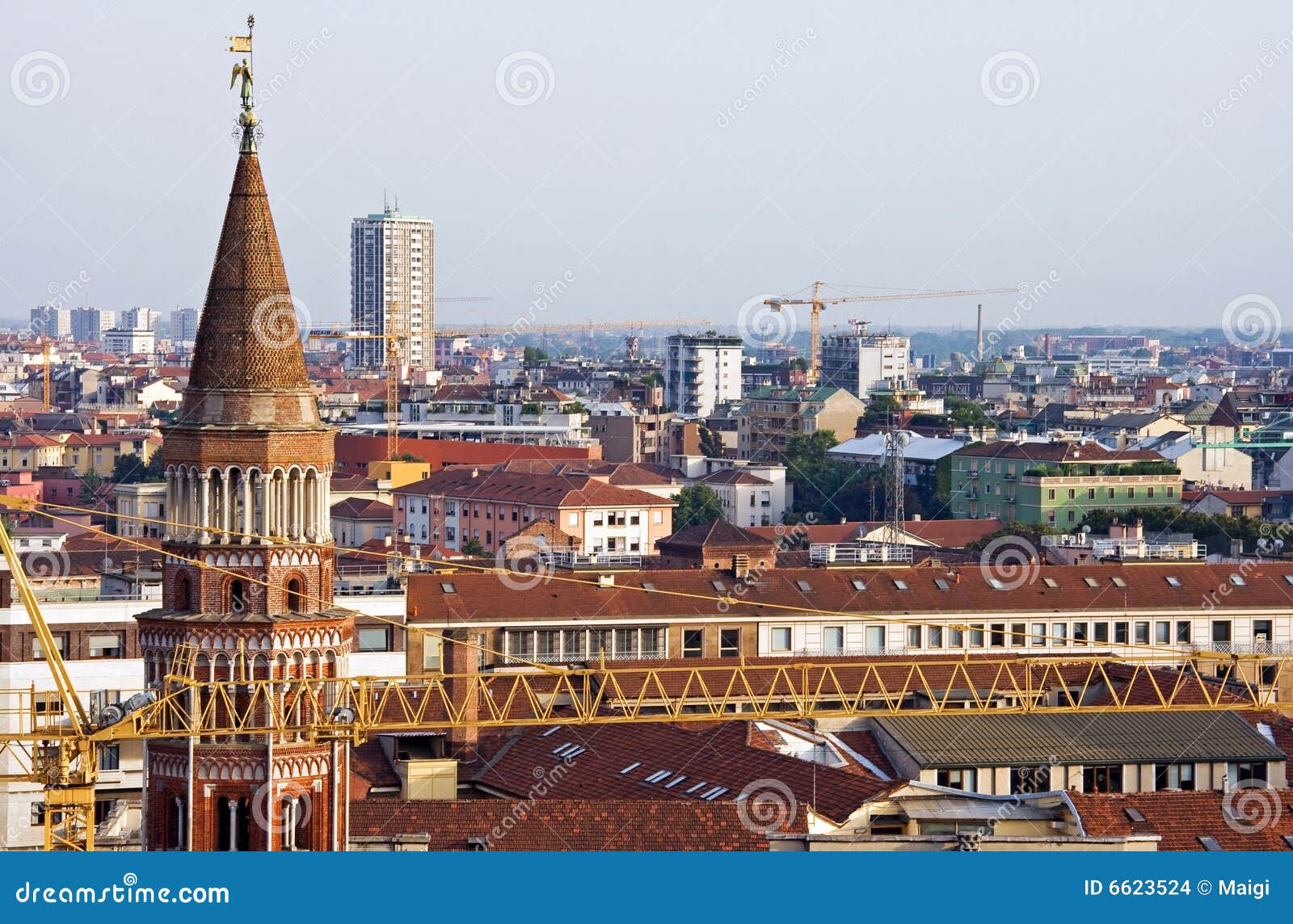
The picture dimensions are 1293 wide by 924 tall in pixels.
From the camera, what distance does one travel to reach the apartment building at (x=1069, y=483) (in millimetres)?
85375

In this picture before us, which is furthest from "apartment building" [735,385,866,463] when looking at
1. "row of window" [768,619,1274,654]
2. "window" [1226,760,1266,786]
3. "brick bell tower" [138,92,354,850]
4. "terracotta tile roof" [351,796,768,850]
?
"brick bell tower" [138,92,354,850]

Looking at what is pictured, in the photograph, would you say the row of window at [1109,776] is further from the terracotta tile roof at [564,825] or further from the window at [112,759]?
the window at [112,759]

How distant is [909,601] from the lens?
44.4 metres

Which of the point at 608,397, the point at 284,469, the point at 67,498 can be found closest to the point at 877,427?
the point at 608,397

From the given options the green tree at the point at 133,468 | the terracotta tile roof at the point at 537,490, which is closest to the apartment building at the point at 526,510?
the terracotta tile roof at the point at 537,490

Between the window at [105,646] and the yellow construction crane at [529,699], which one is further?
the window at [105,646]

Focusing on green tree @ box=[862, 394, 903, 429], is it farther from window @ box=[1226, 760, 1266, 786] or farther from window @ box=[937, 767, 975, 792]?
window @ box=[937, 767, 975, 792]

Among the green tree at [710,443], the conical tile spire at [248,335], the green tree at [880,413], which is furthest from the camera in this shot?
→ the green tree at [710,443]

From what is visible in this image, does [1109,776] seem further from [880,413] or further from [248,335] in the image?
[880,413]

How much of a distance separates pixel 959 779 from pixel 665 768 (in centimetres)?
347

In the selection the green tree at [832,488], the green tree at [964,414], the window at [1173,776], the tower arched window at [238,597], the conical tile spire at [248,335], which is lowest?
the green tree at [832,488]

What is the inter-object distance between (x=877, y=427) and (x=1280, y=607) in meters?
72.0

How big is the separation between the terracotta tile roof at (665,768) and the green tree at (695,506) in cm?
5340

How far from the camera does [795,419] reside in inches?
4889
